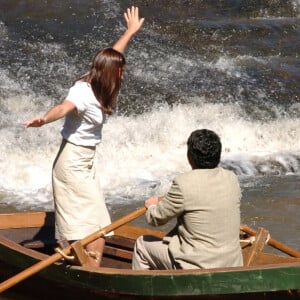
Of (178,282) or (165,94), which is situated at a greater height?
(165,94)

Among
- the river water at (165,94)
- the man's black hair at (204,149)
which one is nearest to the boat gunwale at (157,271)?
the man's black hair at (204,149)

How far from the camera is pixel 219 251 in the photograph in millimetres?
5609

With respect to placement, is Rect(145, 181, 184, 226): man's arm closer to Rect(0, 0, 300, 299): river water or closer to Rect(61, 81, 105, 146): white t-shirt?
Rect(61, 81, 105, 146): white t-shirt

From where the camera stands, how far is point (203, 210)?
5539 millimetres

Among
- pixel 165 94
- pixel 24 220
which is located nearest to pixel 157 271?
pixel 24 220

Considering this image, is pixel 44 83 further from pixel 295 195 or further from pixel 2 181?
pixel 295 195

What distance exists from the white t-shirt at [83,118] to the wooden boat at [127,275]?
84 cm

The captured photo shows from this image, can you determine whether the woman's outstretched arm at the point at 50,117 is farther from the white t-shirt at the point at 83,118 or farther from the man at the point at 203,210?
the man at the point at 203,210

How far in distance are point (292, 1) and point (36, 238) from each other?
417 inches

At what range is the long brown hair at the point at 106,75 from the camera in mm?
6105

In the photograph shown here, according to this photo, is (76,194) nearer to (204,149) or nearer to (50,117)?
(50,117)

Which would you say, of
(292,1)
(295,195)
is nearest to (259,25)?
(292,1)

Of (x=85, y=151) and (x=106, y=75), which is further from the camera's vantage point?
(x=85, y=151)

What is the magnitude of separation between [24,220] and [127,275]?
6.62 feet
